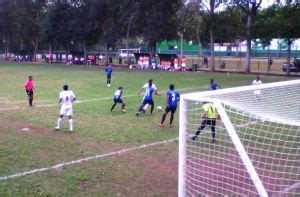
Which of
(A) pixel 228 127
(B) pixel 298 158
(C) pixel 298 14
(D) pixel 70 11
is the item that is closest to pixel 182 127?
(A) pixel 228 127

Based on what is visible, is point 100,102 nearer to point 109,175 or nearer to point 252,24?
point 109,175

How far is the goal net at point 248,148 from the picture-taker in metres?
6.51

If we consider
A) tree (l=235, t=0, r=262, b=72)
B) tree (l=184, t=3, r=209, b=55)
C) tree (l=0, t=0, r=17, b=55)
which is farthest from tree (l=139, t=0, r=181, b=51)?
tree (l=0, t=0, r=17, b=55)

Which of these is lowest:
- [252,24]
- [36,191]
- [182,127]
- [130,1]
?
[36,191]

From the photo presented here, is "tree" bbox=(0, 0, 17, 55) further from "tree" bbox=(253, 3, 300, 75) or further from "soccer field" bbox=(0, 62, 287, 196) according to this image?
"soccer field" bbox=(0, 62, 287, 196)

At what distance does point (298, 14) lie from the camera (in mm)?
34875

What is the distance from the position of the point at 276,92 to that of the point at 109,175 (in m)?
4.41

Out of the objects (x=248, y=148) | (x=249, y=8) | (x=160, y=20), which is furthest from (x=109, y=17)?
(x=248, y=148)

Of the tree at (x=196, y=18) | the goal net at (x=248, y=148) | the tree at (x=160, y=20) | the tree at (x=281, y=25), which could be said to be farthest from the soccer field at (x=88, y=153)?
the tree at (x=160, y=20)

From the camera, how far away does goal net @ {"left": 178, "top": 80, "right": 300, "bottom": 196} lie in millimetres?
6512

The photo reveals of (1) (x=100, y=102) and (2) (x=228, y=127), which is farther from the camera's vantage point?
(1) (x=100, y=102)

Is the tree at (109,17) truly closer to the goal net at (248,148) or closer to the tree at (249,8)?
the tree at (249,8)

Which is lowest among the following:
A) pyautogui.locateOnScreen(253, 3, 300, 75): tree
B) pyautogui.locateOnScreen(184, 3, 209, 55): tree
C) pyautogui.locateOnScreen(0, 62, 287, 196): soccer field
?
pyautogui.locateOnScreen(0, 62, 287, 196): soccer field

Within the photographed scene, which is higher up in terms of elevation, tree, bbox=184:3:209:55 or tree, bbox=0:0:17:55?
tree, bbox=0:0:17:55
